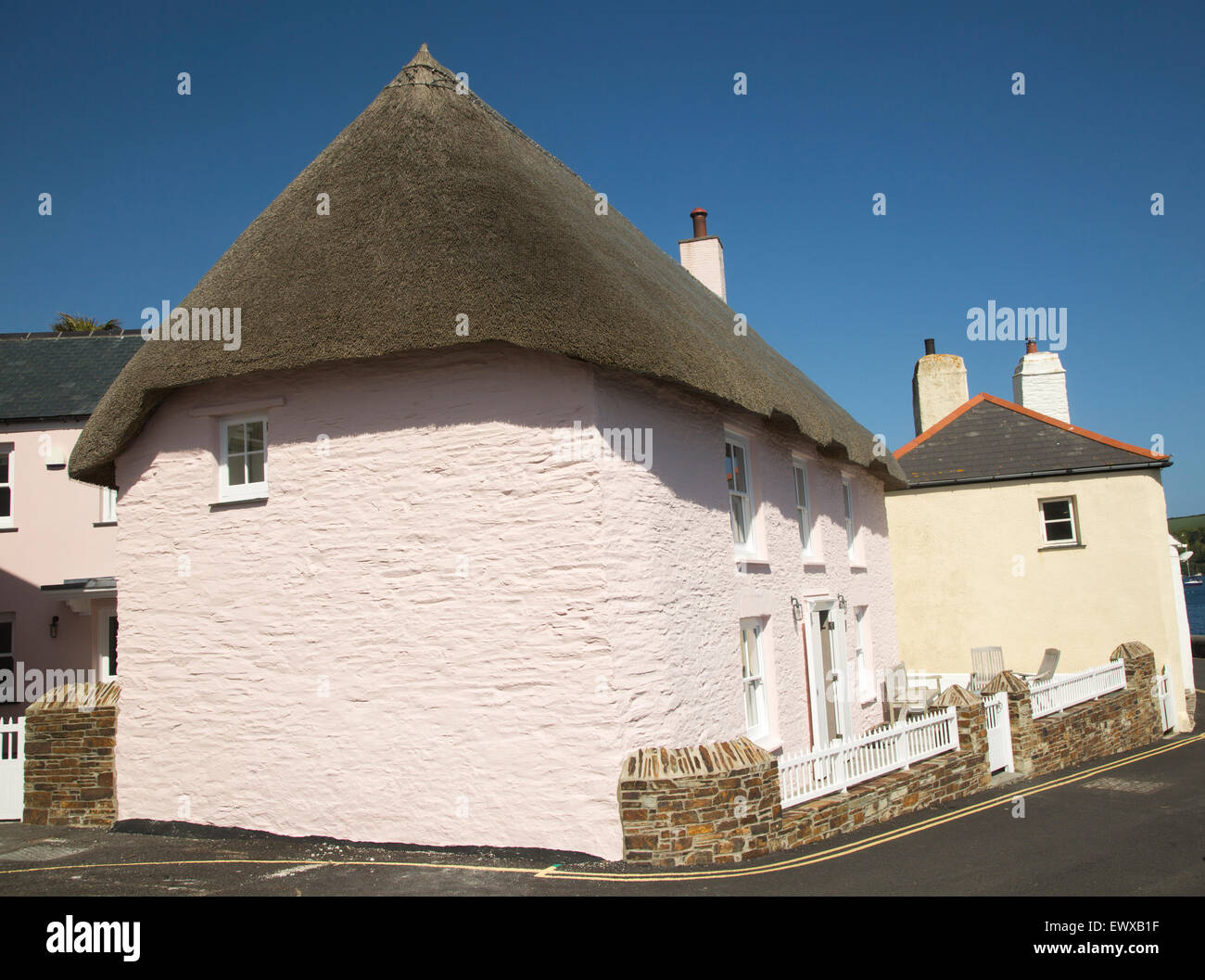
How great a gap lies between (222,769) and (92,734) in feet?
5.77

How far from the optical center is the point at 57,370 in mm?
17672

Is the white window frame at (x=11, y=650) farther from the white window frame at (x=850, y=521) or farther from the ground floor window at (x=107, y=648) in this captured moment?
the white window frame at (x=850, y=521)

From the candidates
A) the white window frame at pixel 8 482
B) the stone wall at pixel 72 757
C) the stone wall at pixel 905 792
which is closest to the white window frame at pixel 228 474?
the stone wall at pixel 72 757

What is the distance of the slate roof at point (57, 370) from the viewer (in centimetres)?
1638

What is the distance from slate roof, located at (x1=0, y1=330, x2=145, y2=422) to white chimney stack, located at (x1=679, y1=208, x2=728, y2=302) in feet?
36.0

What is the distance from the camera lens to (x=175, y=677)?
9.61 metres

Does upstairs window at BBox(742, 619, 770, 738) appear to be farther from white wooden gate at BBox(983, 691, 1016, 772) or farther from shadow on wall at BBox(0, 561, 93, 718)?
shadow on wall at BBox(0, 561, 93, 718)

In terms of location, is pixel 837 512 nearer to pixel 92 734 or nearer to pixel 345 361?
pixel 345 361

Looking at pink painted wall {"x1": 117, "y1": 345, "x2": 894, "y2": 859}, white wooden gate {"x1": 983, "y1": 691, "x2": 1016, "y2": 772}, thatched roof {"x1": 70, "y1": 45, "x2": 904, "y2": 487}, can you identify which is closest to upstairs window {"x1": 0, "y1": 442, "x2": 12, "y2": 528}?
thatched roof {"x1": 70, "y1": 45, "x2": 904, "y2": 487}

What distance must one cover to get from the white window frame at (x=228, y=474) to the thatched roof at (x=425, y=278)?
61cm

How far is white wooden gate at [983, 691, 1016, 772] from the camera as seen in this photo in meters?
12.1
